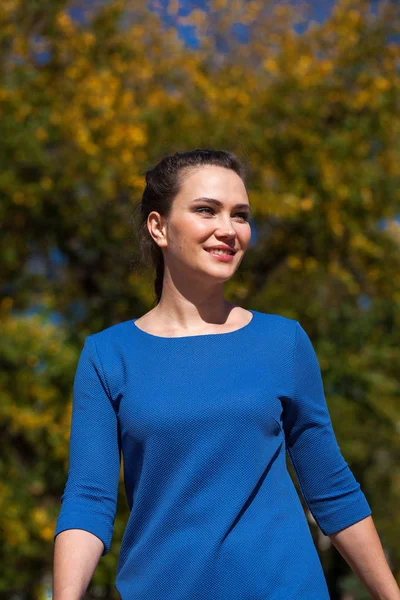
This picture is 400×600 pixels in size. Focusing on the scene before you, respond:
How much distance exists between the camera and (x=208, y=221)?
5.33 feet

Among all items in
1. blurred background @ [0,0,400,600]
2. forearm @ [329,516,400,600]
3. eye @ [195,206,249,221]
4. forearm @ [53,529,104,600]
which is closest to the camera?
forearm @ [53,529,104,600]

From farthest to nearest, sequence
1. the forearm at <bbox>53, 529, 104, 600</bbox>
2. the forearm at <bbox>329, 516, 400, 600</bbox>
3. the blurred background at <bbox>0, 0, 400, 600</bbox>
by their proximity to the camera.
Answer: the blurred background at <bbox>0, 0, 400, 600</bbox>, the forearm at <bbox>329, 516, 400, 600</bbox>, the forearm at <bbox>53, 529, 104, 600</bbox>

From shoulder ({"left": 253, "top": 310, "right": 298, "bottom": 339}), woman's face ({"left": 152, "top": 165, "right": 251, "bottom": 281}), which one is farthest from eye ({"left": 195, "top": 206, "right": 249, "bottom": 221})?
shoulder ({"left": 253, "top": 310, "right": 298, "bottom": 339})

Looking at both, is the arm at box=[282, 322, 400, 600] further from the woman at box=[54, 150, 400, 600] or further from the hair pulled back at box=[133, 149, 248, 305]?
the hair pulled back at box=[133, 149, 248, 305]

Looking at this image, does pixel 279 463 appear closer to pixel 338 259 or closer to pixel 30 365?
pixel 30 365

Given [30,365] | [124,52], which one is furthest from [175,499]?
[124,52]

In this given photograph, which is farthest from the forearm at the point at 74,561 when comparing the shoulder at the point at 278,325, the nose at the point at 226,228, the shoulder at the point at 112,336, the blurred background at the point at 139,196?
the blurred background at the point at 139,196

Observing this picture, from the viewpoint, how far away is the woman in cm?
140

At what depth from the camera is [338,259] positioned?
19.0 feet

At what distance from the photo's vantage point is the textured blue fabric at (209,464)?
1396 mm

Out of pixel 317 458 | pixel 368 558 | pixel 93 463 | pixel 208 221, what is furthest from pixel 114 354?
pixel 368 558

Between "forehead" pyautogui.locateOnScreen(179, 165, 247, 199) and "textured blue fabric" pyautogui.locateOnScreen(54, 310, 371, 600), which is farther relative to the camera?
"forehead" pyautogui.locateOnScreen(179, 165, 247, 199)

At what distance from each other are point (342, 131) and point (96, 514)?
180 inches

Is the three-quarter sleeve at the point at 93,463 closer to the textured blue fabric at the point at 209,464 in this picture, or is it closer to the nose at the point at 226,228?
the textured blue fabric at the point at 209,464
